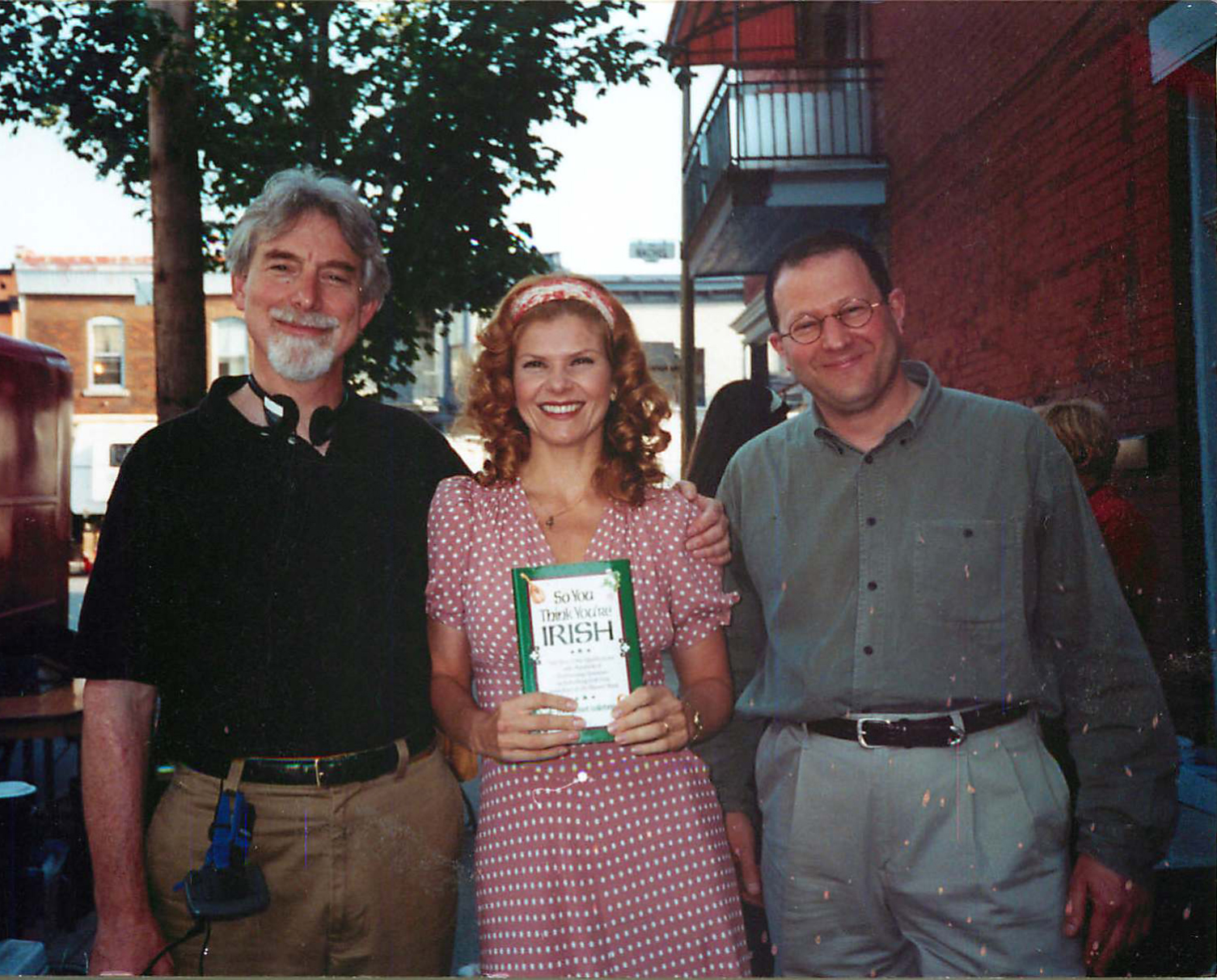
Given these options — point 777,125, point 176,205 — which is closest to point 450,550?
point 176,205

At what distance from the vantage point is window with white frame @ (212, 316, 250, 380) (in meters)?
2.01

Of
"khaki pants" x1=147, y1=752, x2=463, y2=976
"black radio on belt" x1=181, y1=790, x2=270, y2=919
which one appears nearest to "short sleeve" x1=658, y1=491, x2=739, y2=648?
"khaki pants" x1=147, y1=752, x2=463, y2=976

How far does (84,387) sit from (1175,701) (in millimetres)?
2532

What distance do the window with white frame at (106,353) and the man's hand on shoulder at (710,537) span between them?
1.37 metres

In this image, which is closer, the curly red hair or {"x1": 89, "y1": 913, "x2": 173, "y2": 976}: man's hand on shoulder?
{"x1": 89, "y1": 913, "x2": 173, "y2": 976}: man's hand on shoulder

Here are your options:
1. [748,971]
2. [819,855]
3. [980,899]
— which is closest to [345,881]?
[748,971]

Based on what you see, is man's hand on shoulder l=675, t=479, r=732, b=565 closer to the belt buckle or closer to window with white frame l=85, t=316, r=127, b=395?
the belt buckle

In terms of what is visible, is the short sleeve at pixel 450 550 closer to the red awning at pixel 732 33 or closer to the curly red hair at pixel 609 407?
the curly red hair at pixel 609 407

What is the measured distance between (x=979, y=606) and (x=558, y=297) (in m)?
1.05

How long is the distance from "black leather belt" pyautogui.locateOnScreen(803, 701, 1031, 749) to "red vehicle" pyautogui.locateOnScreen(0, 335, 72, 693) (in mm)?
1729

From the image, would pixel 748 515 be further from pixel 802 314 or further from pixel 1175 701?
pixel 1175 701

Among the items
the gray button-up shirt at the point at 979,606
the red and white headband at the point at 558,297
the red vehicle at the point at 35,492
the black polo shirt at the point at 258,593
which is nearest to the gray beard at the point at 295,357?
the black polo shirt at the point at 258,593

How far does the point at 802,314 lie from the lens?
6.44 feet

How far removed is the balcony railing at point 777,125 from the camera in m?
2.28
